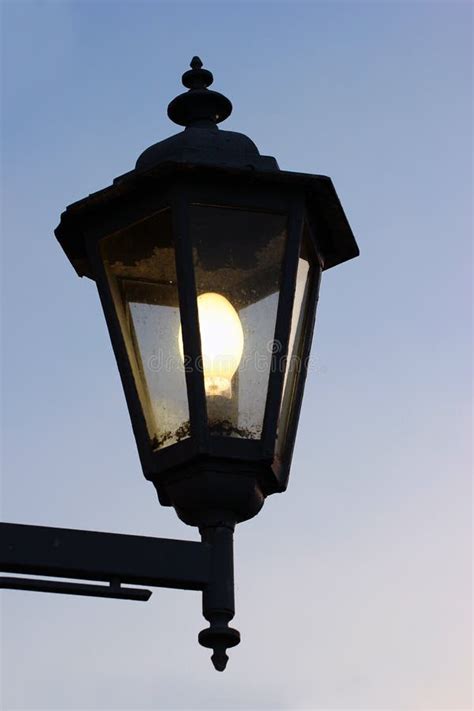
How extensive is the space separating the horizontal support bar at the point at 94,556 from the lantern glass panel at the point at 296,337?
40cm

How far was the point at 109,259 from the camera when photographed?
3811 millimetres

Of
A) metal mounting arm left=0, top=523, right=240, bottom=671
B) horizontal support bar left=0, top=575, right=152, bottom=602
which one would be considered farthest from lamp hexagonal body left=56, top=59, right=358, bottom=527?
horizontal support bar left=0, top=575, right=152, bottom=602

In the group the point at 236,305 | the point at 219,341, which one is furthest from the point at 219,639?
the point at 236,305

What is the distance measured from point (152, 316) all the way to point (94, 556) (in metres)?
0.68

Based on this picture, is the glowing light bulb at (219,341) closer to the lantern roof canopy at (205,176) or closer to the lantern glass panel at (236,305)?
the lantern glass panel at (236,305)

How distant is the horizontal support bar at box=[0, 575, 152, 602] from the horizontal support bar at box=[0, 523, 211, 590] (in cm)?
3

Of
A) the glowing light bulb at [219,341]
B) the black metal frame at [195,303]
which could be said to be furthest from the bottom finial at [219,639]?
the glowing light bulb at [219,341]

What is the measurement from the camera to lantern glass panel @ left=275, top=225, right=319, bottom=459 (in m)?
3.68

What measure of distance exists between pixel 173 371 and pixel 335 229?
2.41 ft

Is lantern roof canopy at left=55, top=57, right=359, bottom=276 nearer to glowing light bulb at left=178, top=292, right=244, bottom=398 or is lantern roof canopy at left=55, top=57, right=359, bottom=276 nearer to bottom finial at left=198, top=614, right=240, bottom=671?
glowing light bulb at left=178, top=292, right=244, bottom=398

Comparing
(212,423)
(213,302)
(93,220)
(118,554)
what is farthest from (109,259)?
(118,554)

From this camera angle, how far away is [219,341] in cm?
360

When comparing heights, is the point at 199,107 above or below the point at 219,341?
above

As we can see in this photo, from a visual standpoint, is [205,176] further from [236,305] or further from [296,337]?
[296,337]
